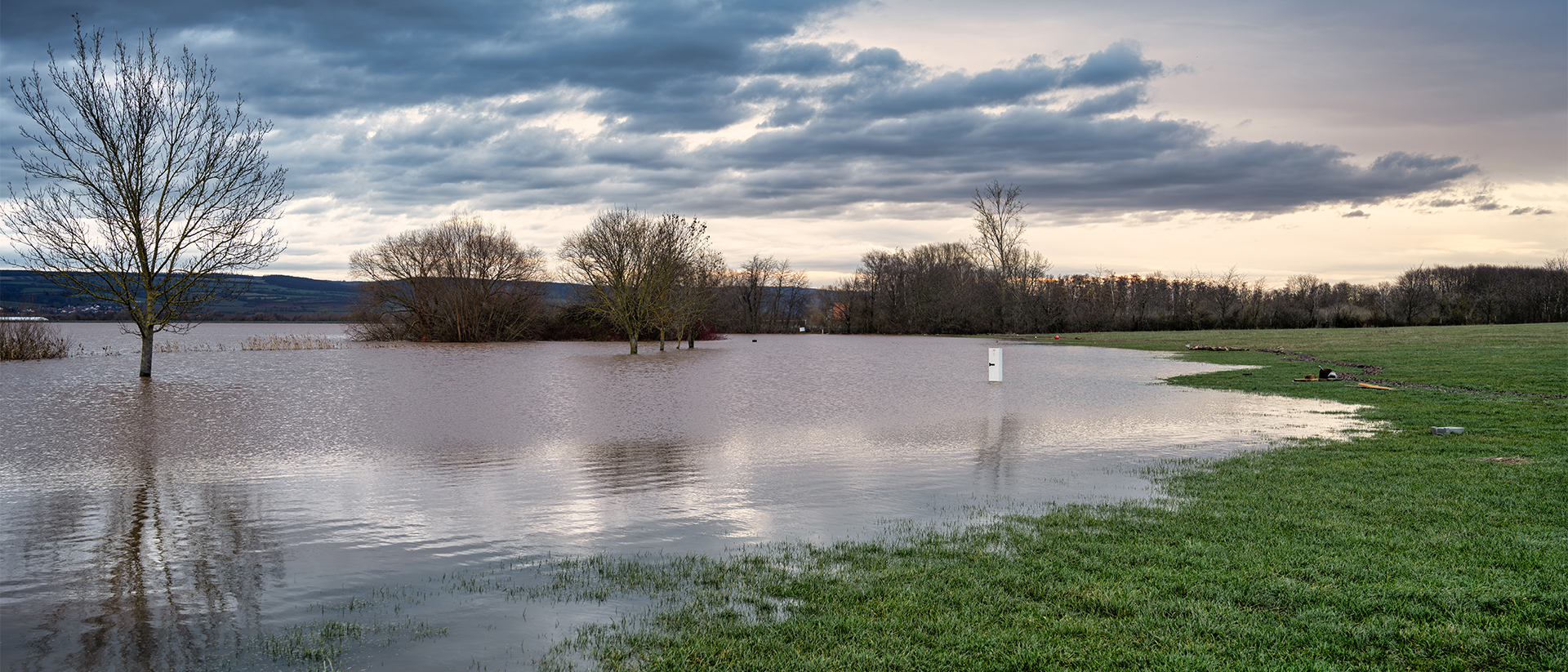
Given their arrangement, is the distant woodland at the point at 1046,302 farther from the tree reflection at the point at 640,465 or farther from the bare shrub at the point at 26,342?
the tree reflection at the point at 640,465

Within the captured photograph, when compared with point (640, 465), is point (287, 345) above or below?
above

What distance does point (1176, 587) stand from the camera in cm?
541

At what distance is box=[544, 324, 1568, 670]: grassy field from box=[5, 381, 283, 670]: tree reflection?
7.31 feet

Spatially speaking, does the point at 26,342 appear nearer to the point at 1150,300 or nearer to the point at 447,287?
the point at 447,287

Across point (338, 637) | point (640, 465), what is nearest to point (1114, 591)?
point (338, 637)

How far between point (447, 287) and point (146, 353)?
31873mm

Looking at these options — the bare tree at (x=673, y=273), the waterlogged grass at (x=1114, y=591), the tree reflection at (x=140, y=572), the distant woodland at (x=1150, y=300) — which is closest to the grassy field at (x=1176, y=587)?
the waterlogged grass at (x=1114, y=591)

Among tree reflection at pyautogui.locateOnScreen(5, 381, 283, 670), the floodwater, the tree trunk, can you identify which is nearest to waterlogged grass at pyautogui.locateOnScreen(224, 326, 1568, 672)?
the floodwater

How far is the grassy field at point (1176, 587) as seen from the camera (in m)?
4.40

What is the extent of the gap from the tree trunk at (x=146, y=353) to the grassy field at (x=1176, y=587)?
1067 inches

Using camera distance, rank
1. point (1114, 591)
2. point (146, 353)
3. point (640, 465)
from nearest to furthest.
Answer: point (1114, 591), point (640, 465), point (146, 353)

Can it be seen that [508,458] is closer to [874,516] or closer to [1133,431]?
[874,516]

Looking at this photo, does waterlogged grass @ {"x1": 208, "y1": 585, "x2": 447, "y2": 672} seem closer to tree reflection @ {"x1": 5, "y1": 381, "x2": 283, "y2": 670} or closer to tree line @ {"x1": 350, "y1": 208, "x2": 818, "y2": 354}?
tree reflection @ {"x1": 5, "y1": 381, "x2": 283, "y2": 670}

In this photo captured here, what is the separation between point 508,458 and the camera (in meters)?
11.6
